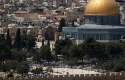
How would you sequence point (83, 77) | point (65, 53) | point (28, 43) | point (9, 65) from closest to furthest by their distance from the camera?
point (83, 77), point (9, 65), point (65, 53), point (28, 43)

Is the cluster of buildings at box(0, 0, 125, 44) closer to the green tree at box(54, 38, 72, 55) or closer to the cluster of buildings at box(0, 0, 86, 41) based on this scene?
the cluster of buildings at box(0, 0, 86, 41)

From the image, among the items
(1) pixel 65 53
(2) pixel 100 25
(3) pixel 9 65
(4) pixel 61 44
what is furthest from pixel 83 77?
(2) pixel 100 25

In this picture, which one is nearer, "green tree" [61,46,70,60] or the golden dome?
"green tree" [61,46,70,60]

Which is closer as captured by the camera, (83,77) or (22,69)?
(83,77)

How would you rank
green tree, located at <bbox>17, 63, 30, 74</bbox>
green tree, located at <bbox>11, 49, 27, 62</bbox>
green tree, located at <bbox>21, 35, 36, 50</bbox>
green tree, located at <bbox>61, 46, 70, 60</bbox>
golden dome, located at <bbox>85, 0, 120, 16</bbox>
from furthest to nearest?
golden dome, located at <bbox>85, 0, 120, 16</bbox>
green tree, located at <bbox>21, 35, 36, 50</bbox>
green tree, located at <bbox>61, 46, 70, 60</bbox>
green tree, located at <bbox>11, 49, 27, 62</bbox>
green tree, located at <bbox>17, 63, 30, 74</bbox>

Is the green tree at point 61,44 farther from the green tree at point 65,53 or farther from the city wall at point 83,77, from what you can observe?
the city wall at point 83,77

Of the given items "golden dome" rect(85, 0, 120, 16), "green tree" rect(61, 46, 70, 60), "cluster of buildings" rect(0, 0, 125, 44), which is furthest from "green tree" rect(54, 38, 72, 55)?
"golden dome" rect(85, 0, 120, 16)

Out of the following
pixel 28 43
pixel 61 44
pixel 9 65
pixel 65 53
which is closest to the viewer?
pixel 9 65

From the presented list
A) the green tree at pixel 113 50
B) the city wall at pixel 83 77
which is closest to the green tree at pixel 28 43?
the green tree at pixel 113 50

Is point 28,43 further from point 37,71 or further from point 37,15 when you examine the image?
point 37,15

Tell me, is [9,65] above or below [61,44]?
above
